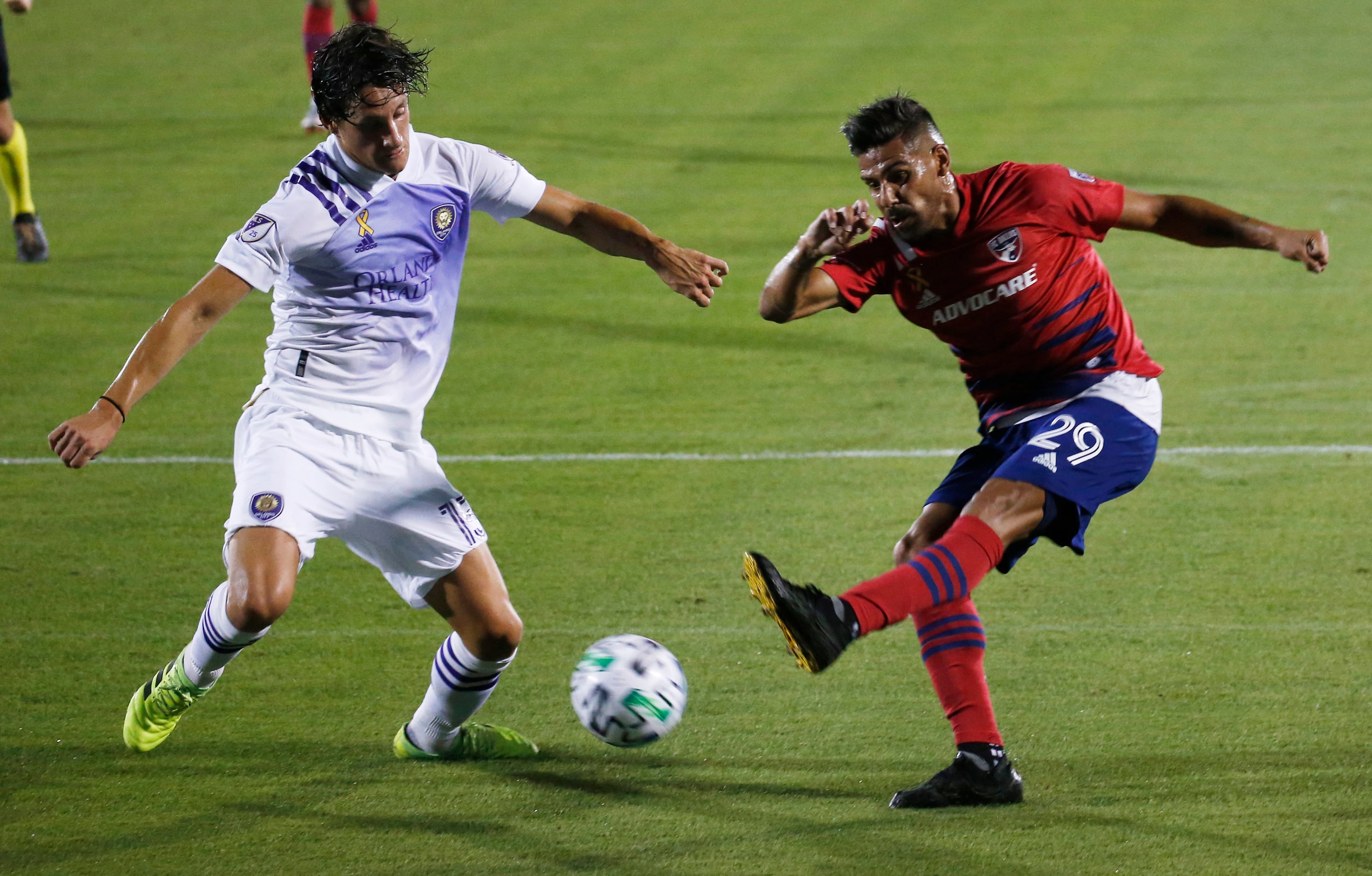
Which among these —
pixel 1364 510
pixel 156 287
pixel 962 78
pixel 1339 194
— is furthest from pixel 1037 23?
pixel 1364 510

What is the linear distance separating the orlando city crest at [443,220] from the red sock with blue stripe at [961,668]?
1607 millimetres

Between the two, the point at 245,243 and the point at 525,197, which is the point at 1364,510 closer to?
the point at 525,197

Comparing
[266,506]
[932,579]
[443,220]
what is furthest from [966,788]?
[443,220]

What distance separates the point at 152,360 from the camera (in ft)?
13.2

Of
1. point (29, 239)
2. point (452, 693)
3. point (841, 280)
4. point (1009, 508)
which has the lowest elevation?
point (29, 239)

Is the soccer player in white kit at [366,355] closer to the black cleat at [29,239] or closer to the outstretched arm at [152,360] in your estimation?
the outstretched arm at [152,360]

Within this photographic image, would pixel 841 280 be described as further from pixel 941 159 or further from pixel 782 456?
pixel 782 456

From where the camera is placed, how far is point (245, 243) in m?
4.17

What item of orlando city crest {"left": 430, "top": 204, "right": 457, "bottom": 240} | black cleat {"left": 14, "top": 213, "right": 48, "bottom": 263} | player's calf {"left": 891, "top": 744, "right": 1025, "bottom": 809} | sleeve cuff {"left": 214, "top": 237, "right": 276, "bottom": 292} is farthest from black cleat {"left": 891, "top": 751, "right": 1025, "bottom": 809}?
black cleat {"left": 14, "top": 213, "right": 48, "bottom": 263}

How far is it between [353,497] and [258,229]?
0.73 m

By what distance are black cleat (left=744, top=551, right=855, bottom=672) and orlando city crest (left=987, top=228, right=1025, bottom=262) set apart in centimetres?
116

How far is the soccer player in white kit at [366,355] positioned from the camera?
4176 millimetres

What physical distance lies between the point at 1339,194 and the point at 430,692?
9738mm

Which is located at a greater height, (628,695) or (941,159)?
(941,159)
